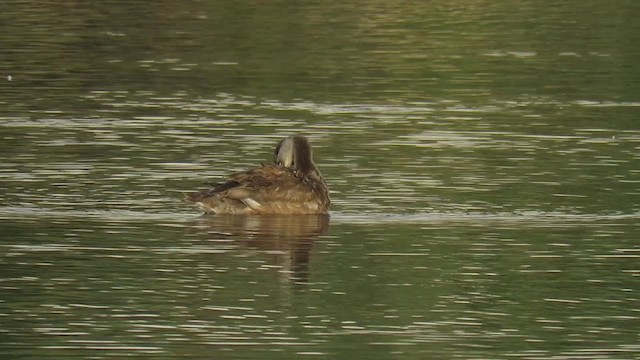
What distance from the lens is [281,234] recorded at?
18688 mm

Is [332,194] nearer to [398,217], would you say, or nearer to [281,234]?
[398,217]

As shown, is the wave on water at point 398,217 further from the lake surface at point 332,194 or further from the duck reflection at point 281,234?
the duck reflection at point 281,234

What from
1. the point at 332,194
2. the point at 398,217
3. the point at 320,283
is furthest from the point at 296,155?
the point at 320,283

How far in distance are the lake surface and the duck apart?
144 millimetres

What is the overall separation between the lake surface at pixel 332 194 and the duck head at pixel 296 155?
43 centimetres

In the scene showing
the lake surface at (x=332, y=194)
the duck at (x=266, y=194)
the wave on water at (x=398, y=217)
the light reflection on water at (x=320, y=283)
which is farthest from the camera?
the duck at (x=266, y=194)

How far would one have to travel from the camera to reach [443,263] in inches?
663

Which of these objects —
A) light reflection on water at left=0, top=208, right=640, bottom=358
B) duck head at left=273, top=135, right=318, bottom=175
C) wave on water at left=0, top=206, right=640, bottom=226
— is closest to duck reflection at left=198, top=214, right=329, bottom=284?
light reflection on water at left=0, top=208, right=640, bottom=358

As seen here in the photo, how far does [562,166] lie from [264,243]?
521 cm

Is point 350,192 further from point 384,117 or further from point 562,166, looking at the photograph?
point 384,117

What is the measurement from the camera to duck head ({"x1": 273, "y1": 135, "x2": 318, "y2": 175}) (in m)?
20.5

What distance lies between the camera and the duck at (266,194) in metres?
19.5

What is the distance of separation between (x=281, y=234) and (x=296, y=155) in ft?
6.81

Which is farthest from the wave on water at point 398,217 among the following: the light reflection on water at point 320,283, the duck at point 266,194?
the duck at point 266,194
